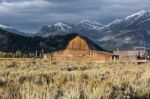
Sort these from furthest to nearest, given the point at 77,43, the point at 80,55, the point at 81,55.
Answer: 1. the point at 77,43
2. the point at 80,55
3. the point at 81,55

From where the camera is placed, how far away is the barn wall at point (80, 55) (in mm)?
91050

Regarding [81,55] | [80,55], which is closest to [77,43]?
[80,55]

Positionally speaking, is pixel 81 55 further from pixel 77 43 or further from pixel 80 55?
pixel 77 43

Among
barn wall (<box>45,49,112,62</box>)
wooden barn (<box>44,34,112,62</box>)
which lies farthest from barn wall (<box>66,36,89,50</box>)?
barn wall (<box>45,49,112,62</box>)

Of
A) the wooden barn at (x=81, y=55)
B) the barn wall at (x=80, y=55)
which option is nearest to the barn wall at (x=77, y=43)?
the wooden barn at (x=81, y=55)

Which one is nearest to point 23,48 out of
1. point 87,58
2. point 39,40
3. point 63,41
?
point 39,40

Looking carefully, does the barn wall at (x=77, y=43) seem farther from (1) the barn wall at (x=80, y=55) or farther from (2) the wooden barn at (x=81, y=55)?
(1) the barn wall at (x=80, y=55)

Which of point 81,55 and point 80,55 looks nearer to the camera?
point 81,55

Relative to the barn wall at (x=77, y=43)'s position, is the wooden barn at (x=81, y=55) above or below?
below

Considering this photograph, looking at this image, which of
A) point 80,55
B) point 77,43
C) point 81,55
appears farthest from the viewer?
point 77,43

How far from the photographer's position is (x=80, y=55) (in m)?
97.4

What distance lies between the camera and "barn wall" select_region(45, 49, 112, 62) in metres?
91.1

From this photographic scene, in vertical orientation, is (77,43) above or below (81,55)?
above

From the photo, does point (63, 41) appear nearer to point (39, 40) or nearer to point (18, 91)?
point (39, 40)
